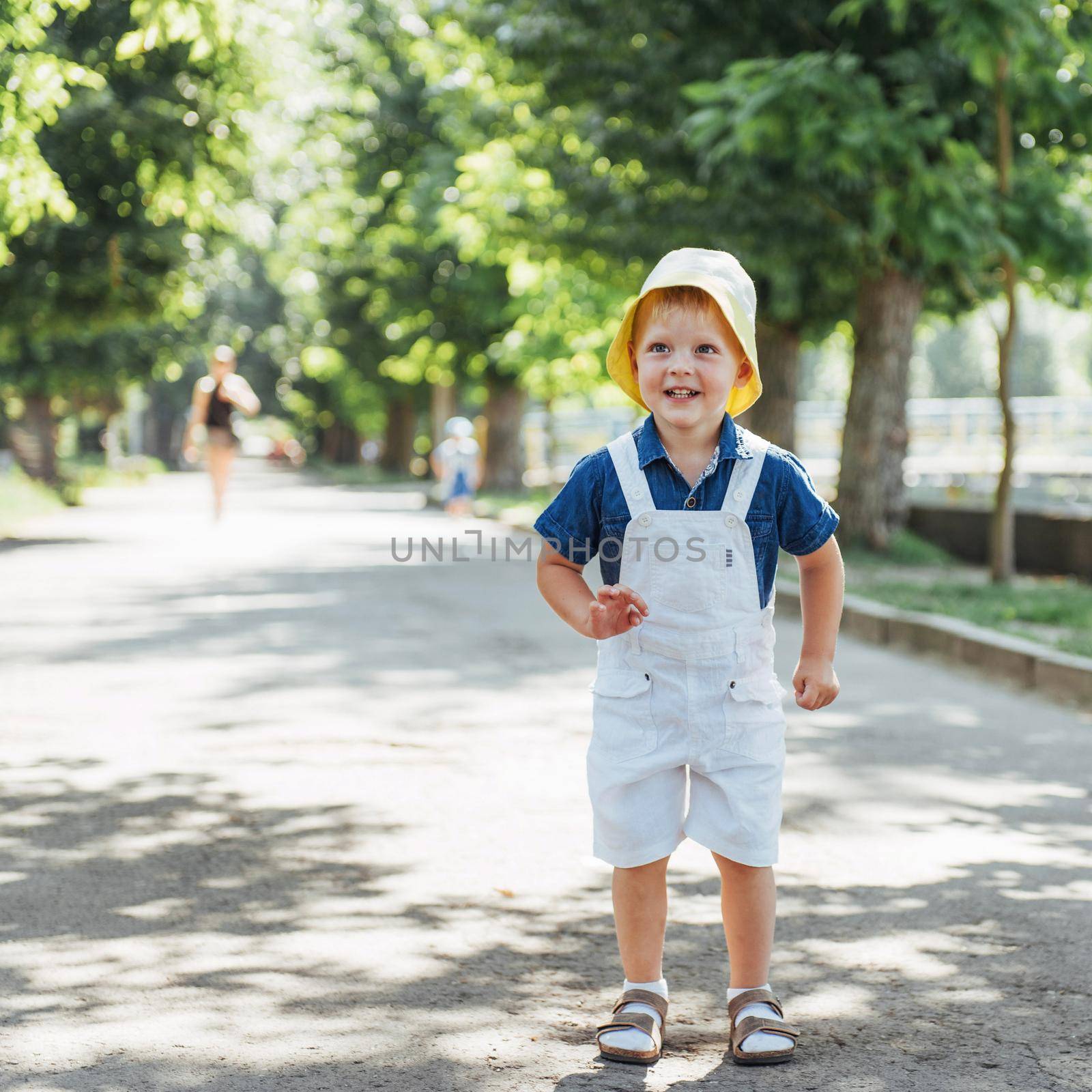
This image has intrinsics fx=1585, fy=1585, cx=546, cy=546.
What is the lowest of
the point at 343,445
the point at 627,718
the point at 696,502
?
the point at 627,718

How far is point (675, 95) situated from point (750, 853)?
42.1 ft

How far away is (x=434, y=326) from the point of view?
35.7 meters

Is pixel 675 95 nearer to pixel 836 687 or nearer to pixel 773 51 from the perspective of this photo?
pixel 773 51

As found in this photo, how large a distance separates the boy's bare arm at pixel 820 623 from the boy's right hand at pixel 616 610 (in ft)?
1.45

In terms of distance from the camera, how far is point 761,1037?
3248 mm

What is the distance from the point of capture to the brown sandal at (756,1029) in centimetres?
323

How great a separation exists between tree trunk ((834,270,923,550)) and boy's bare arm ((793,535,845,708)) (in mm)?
12671

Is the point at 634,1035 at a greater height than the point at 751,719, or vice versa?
the point at 751,719

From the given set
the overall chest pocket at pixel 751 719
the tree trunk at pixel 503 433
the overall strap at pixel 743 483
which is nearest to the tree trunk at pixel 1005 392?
the overall strap at pixel 743 483

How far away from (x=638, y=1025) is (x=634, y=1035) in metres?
0.03

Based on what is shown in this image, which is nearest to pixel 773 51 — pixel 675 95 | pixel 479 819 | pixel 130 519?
pixel 675 95

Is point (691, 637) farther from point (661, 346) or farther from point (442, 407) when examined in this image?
point (442, 407)

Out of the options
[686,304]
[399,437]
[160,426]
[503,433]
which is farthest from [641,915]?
[160,426]

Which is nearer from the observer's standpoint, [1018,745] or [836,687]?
[836,687]
